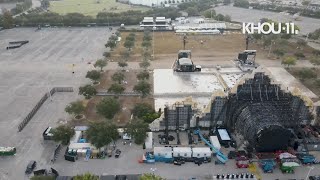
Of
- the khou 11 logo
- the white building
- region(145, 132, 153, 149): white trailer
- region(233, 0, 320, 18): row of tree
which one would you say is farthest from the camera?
the white building

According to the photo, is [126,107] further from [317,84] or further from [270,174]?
[317,84]

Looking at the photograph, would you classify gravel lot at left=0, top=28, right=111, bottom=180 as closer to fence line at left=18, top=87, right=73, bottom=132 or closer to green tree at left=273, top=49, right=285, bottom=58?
fence line at left=18, top=87, right=73, bottom=132

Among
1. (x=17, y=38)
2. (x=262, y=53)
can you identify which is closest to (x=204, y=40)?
(x=262, y=53)

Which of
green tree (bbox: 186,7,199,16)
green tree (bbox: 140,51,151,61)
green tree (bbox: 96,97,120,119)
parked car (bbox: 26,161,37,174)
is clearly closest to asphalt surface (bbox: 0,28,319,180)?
parked car (bbox: 26,161,37,174)

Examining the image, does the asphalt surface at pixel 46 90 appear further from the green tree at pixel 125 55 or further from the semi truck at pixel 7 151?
the green tree at pixel 125 55

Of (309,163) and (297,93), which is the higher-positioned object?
(297,93)

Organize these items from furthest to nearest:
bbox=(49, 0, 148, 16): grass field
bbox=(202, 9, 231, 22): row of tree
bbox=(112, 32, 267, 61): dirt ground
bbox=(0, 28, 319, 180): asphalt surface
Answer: bbox=(49, 0, 148, 16): grass field, bbox=(202, 9, 231, 22): row of tree, bbox=(112, 32, 267, 61): dirt ground, bbox=(0, 28, 319, 180): asphalt surface
